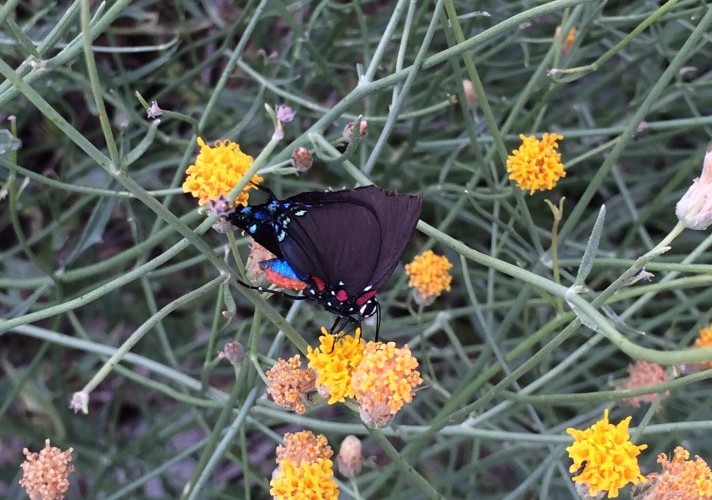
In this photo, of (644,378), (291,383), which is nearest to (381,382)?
(291,383)

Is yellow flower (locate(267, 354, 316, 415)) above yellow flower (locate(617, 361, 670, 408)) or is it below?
above

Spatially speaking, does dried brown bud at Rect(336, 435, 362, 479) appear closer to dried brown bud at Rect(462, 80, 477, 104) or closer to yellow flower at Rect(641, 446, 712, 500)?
yellow flower at Rect(641, 446, 712, 500)

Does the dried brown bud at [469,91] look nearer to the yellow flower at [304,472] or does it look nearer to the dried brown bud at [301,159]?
the dried brown bud at [301,159]

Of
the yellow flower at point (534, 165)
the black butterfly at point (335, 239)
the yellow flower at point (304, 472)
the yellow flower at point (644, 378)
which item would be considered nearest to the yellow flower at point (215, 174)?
the black butterfly at point (335, 239)

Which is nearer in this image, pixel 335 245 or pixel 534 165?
pixel 335 245

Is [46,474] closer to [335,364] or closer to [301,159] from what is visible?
[335,364]

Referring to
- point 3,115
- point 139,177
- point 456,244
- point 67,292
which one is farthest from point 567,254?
point 3,115

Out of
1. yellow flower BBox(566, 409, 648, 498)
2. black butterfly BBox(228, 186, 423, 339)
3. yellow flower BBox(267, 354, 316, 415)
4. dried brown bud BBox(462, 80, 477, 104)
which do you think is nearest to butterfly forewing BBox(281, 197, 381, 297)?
black butterfly BBox(228, 186, 423, 339)
